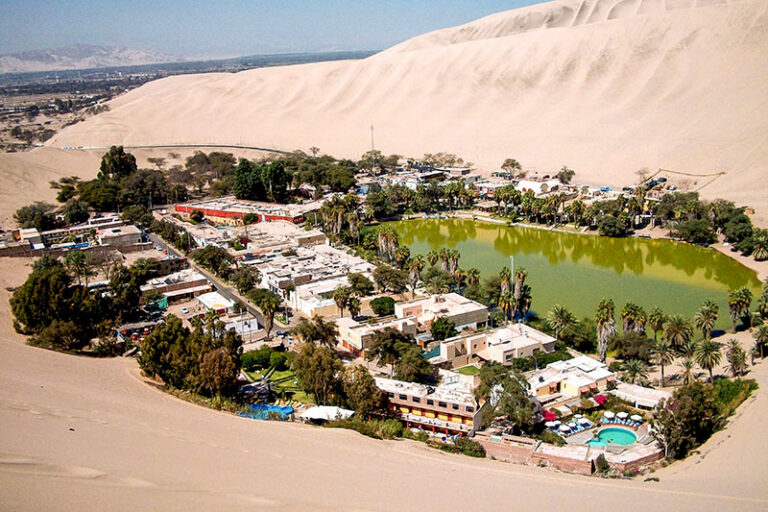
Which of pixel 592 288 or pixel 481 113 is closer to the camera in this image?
pixel 592 288

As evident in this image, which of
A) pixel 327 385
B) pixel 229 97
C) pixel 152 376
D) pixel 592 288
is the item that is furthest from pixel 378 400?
pixel 229 97

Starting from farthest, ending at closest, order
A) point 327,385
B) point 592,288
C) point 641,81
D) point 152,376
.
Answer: point 641,81 < point 592,288 < point 327,385 < point 152,376

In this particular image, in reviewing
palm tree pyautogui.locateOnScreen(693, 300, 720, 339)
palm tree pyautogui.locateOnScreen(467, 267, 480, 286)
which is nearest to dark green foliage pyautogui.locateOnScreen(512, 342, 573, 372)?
palm tree pyautogui.locateOnScreen(693, 300, 720, 339)

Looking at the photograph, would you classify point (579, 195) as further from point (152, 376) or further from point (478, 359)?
point (152, 376)

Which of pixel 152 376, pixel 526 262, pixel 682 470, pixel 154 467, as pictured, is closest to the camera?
pixel 154 467

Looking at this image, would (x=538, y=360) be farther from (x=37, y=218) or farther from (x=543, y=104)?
(x=543, y=104)

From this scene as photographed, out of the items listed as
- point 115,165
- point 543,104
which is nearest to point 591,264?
point 115,165
